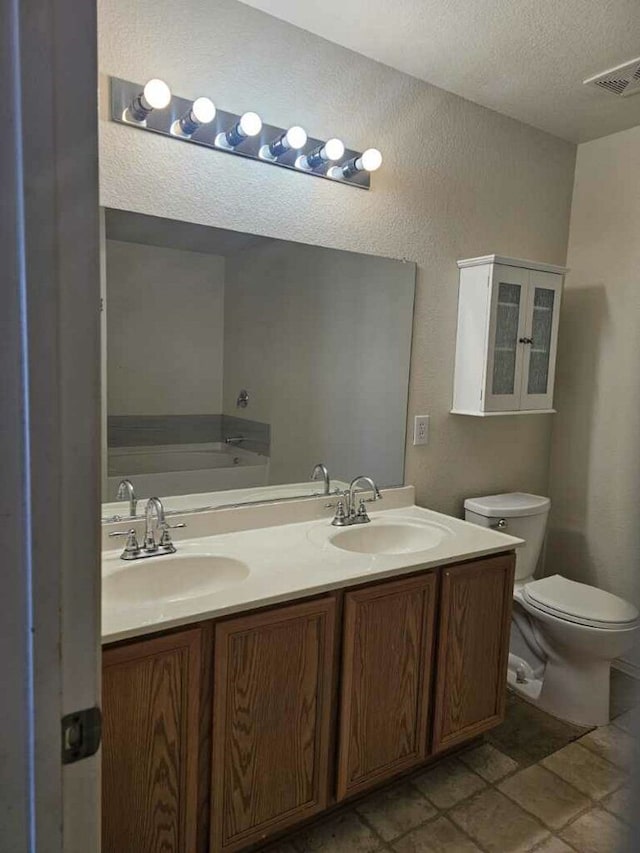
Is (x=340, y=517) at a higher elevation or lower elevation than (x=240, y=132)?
lower

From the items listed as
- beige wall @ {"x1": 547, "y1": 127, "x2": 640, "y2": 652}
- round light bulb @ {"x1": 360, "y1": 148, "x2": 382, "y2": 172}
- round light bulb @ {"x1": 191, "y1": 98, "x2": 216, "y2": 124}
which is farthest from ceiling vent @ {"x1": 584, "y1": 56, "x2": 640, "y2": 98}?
round light bulb @ {"x1": 191, "y1": 98, "x2": 216, "y2": 124}

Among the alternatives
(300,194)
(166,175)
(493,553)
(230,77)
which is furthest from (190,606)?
(230,77)

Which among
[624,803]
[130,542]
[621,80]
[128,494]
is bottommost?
[130,542]

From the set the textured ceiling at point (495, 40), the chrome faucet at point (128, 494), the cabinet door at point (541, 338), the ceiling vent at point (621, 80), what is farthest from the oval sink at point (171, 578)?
the ceiling vent at point (621, 80)

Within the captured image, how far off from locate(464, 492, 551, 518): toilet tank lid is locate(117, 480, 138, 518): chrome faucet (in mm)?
1449

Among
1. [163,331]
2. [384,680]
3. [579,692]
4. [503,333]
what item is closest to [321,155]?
[163,331]

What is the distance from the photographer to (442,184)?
7.74 feet

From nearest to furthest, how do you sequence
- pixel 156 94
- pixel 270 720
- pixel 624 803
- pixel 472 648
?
pixel 624 803 < pixel 270 720 < pixel 156 94 < pixel 472 648

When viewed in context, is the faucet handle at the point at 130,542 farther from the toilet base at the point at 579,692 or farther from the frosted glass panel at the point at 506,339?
the toilet base at the point at 579,692

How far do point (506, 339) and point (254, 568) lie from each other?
1501 mm

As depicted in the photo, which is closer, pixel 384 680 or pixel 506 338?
pixel 384 680

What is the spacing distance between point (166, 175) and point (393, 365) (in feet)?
3.65

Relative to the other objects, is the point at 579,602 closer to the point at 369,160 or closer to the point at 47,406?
the point at 369,160

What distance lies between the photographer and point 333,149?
6.43 feet
